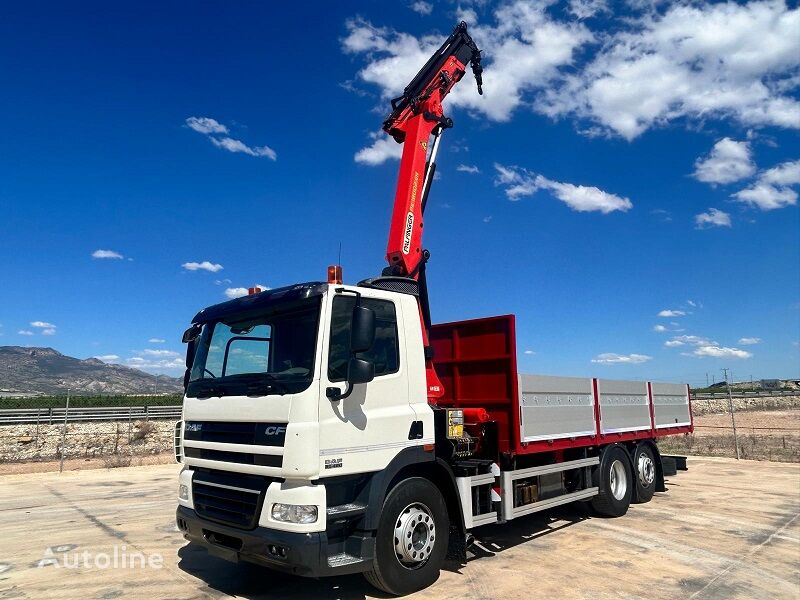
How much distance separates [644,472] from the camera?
1040 centimetres

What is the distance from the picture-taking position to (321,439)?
4668mm

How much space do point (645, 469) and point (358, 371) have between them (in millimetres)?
8119

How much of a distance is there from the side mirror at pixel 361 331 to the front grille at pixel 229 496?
1424mm

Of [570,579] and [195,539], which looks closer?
[195,539]

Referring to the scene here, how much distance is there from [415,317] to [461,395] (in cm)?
192

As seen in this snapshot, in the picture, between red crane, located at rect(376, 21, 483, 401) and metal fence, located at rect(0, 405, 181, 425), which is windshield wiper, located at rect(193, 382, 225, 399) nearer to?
red crane, located at rect(376, 21, 483, 401)

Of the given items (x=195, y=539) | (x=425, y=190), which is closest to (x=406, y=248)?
(x=425, y=190)

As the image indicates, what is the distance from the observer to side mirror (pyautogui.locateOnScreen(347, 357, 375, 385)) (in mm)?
4754

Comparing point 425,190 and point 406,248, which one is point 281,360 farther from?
point 425,190

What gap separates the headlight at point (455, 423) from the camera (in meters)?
6.08

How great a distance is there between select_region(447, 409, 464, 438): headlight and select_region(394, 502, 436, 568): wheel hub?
89 centimetres

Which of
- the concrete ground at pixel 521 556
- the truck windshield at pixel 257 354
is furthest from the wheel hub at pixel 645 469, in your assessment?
the truck windshield at pixel 257 354

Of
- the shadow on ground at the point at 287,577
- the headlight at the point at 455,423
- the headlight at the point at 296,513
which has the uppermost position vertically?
the headlight at the point at 455,423

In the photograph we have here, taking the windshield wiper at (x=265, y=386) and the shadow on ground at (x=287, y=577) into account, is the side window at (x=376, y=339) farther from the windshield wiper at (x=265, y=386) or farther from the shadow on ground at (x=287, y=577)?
the shadow on ground at (x=287, y=577)
